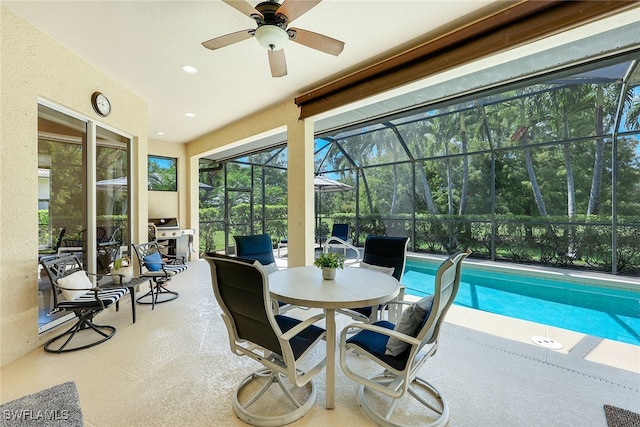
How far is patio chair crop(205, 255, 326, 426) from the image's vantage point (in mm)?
1491

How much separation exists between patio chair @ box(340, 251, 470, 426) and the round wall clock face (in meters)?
3.92

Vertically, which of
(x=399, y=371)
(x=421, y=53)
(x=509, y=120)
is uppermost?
(x=509, y=120)

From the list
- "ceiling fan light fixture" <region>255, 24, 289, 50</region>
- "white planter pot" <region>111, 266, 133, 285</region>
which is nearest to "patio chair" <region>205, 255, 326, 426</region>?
"ceiling fan light fixture" <region>255, 24, 289, 50</region>

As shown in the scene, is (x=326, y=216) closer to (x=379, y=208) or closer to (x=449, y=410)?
(x=379, y=208)

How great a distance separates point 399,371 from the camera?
5.06 ft

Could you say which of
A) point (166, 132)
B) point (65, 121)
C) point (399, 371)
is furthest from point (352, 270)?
point (166, 132)

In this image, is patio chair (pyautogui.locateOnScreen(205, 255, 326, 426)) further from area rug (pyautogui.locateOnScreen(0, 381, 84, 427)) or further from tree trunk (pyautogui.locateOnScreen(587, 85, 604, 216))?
tree trunk (pyautogui.locateOnScreen(587, 85, 604, 216))

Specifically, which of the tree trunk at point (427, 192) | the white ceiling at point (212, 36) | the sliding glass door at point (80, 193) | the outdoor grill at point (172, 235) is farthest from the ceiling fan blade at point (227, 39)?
the tree trunk at point (427, 192)

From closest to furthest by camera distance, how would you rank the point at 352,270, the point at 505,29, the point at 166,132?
the point at 505,29, the point at 352,270, the point at 166,132

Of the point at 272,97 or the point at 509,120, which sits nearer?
the point at 272,97

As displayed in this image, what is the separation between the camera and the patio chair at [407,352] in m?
1.49

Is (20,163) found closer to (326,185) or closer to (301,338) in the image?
(301,338)

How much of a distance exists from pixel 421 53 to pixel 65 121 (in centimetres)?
396

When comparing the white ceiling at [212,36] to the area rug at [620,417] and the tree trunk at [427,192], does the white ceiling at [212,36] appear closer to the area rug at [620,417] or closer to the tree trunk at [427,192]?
the area rug at [620,417]
